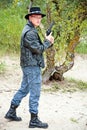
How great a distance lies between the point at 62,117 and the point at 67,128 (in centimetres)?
50

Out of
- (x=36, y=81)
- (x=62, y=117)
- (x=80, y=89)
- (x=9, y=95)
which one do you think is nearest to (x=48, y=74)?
(x=80, y=89)

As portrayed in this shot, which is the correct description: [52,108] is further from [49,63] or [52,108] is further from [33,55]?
[49,63]

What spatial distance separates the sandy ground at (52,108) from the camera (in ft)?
20.4

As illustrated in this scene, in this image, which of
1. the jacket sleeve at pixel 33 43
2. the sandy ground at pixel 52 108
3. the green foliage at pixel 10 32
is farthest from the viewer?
the green foliage at pixel 10 32

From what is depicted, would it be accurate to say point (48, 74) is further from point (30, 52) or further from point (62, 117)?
point (30, 52)

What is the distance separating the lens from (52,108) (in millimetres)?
7117

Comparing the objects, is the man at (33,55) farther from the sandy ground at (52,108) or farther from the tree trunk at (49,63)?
the tree trunk at (49,63)

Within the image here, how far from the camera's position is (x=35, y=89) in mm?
5949

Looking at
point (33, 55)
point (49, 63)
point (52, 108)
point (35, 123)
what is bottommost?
point (52, 108)

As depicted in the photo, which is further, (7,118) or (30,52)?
(7,118)

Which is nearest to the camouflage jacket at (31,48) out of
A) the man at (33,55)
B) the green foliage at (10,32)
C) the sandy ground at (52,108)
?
the man at (33,55)

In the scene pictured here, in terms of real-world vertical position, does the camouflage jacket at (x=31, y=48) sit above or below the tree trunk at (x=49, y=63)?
above

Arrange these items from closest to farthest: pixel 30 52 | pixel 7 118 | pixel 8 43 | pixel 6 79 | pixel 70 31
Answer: pixel 30 52, pixel 7 118, pixel 70 31, pixel 6 79, pixel 8 43

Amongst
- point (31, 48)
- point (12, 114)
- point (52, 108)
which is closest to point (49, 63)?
point (52, 108)
